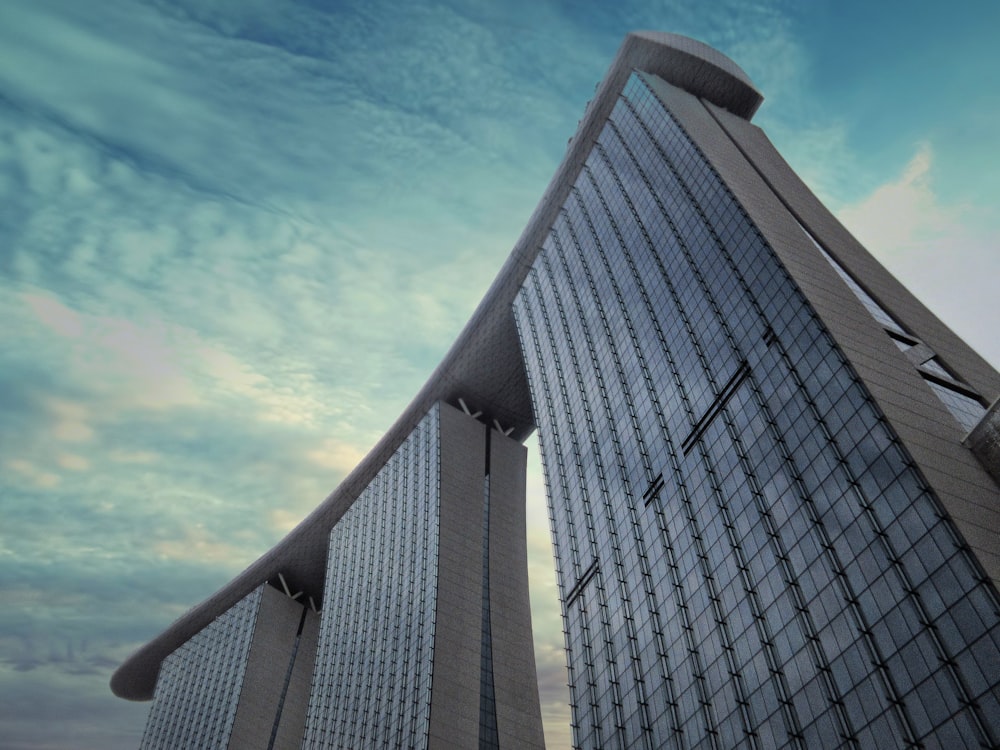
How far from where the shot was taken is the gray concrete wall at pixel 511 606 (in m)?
61.8

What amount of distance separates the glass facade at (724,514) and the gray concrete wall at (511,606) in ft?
45.6

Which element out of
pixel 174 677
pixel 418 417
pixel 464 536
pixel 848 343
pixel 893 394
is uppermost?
pixel 418 417

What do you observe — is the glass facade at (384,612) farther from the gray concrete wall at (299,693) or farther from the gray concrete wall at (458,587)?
the gray concrete wall at (299,693)

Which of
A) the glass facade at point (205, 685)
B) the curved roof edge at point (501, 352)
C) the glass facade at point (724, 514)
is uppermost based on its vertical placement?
the curved roof edge at point (501, 352)

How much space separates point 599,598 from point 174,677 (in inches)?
3569

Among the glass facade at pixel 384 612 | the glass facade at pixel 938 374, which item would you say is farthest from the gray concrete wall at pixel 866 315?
the glass facade at pixel 384 612

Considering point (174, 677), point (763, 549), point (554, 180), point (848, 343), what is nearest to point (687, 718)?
point (763, 549)

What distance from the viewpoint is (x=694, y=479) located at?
44000mm

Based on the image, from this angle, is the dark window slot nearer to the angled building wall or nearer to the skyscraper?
the skyscraper

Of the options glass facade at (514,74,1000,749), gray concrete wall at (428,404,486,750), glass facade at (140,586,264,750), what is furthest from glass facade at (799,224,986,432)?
glass facade at (140,586,264,750)

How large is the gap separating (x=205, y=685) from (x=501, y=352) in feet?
204

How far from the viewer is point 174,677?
115 metres

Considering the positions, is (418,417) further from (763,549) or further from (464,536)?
(763,549)

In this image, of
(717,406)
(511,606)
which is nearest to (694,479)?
(717,406)
